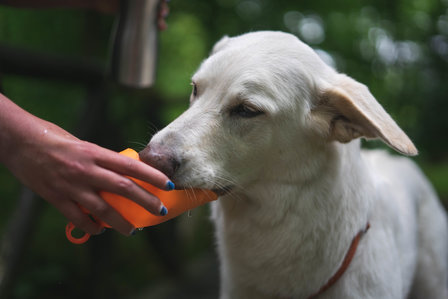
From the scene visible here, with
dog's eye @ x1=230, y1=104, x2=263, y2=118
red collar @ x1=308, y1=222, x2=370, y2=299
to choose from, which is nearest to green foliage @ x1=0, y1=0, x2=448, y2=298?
dog's eye @ x1=230, y1=104, x2=263, y2=118

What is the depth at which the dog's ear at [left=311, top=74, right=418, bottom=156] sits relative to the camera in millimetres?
1530

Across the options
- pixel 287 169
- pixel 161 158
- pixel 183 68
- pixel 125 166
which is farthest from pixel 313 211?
pixel 183 68

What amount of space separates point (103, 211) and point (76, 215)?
3.5 inches

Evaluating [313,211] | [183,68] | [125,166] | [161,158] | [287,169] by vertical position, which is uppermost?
[125,166]

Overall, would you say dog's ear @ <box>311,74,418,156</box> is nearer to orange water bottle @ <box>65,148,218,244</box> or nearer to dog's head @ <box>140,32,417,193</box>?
dog's head @ <box>140,32,417,193</box>

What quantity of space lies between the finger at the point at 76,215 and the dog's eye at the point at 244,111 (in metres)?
0.70

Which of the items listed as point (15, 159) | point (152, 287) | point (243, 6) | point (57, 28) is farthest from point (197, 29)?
point (15, 159)

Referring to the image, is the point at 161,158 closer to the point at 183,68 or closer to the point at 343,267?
the point at 343,267

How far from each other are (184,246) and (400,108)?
9.50ft

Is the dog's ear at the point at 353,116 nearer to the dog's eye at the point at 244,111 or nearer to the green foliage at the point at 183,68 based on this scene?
the dog's eye at the point at 244,111

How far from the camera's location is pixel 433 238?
8.75ft

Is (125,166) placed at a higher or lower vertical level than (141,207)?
higher

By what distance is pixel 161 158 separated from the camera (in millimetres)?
1442

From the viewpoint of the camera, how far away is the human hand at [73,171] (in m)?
1.17
